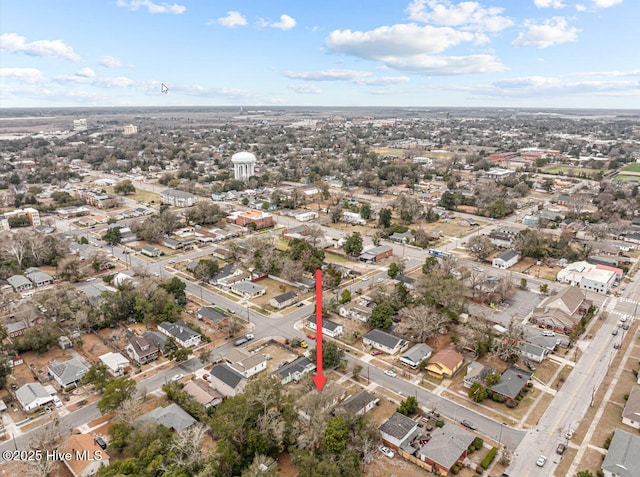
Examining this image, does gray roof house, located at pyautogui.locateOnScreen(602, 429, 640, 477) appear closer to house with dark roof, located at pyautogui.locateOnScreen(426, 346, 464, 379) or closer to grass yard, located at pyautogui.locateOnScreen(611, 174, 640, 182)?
house with dark roof, located at pyautogui.locateOnScreen(426, 346, 464, 379)

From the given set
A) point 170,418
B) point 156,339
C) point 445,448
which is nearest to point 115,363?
point 156,339

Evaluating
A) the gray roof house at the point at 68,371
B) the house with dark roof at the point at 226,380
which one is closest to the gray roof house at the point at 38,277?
the gray roof house at the point at 68,371

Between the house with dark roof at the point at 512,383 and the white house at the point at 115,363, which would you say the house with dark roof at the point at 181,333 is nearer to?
the white house at the point at 115,363

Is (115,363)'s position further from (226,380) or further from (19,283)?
(19,283)

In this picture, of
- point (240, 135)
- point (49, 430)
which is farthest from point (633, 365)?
point (240, 135)

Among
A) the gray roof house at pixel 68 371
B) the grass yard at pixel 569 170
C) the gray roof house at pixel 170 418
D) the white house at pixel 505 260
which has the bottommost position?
the gray roof house at pixel 68 371

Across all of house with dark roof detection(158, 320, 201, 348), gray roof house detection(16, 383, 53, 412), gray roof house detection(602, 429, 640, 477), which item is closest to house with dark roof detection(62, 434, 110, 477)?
gray roof house detection(16, 383, 53, 412)

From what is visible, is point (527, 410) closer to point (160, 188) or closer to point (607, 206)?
point (607, 206)
